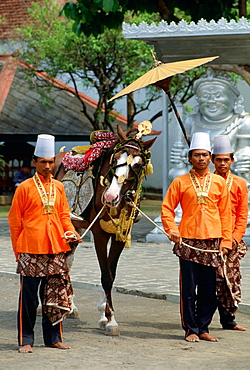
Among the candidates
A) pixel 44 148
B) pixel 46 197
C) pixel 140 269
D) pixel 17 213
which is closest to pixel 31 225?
pixel 17 213

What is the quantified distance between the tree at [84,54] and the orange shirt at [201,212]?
13634mm

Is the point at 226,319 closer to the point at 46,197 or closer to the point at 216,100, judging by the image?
the point at 46,197

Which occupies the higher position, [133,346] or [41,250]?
[41,250]

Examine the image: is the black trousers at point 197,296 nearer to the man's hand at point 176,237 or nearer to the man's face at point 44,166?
the man's hand at point 176,237

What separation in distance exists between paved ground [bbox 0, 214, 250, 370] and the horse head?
1.37m

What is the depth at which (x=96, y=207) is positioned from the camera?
7.36m

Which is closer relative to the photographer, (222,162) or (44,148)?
(44,148)

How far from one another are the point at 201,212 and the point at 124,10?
30.5 ft

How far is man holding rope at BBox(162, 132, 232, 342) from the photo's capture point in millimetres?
6477

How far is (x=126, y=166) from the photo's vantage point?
6.70 metres

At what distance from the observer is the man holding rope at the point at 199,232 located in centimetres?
648

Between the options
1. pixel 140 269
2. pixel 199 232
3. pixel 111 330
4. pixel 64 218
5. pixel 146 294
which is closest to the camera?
pixel 64 218

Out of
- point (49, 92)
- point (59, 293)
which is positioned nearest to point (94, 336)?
point (59, 293)

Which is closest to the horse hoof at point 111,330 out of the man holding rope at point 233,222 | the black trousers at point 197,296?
the black trousers at point 197,296
